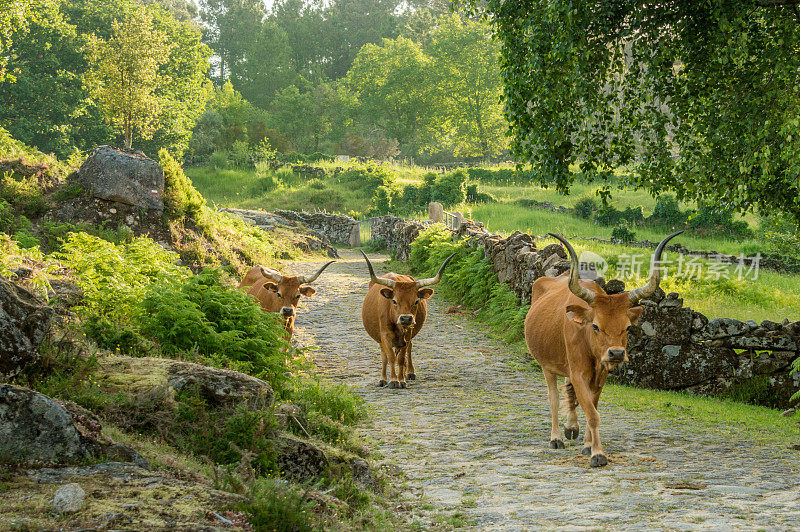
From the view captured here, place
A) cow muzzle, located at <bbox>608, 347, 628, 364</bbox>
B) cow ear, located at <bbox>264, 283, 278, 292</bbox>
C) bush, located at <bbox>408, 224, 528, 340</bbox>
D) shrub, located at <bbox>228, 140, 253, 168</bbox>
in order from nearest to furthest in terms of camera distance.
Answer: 1. cow muzzle, located at <bbox>608, 347, 628, 364</bbox>
2. cow ear, located at <bbox>264, 283, 278, 292</bbox>
3. bush, located at <bbox>408, 224, 528, 340</bbox>
4. shrub, located at <bbox>228, 140, 253, 168</bbox>

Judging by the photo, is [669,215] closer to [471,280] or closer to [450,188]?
[450,188]

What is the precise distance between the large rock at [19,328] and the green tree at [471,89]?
73649 millimetres

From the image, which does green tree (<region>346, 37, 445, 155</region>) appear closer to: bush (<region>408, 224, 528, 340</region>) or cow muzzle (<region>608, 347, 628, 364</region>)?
bush (<region>408, 224, 528, 340</region>)

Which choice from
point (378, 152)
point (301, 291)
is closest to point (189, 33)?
point (378, 152)

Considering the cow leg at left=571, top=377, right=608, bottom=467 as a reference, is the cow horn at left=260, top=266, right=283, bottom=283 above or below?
above

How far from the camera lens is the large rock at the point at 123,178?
17.3 meters

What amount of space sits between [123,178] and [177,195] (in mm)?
1643

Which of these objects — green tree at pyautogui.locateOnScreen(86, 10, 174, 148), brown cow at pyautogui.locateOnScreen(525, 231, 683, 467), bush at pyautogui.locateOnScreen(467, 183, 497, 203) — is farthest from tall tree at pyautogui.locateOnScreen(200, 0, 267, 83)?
brown cow at pyautogui.locateOnScreen(525, 231, 683, 467)

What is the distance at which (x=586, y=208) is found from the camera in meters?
35.3

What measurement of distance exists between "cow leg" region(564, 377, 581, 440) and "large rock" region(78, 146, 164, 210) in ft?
43.1

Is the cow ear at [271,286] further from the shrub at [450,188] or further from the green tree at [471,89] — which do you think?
the green tree at [471,89]

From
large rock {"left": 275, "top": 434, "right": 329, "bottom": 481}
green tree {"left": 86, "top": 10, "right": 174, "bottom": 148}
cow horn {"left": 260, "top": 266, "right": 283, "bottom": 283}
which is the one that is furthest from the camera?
green tree {"left": 86, "top": 10, "right": 174, "bottom": 148}

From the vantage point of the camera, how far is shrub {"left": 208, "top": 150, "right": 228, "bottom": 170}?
5569cm

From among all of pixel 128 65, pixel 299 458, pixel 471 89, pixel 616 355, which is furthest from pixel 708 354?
pixel 471 89
